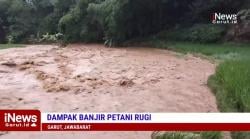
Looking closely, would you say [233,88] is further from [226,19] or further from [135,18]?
[135,18]

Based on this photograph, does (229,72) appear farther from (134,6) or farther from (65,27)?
(65,27)

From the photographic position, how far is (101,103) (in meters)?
7.18

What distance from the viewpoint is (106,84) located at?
8859 mm

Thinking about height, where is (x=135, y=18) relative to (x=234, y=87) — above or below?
above

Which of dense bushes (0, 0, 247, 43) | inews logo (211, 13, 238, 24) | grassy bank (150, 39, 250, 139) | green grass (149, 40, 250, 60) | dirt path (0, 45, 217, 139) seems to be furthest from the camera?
dense bushes (0, 0, 247, 43)

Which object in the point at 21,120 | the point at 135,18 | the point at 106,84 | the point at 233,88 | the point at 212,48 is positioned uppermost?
the point at 135,18

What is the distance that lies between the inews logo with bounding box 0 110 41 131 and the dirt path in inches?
34.3

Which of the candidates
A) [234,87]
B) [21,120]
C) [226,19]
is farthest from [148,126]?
[226,19]

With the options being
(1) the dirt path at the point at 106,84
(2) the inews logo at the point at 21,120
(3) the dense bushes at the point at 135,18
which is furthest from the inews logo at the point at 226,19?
(2) the inews logo at the point at 21,120

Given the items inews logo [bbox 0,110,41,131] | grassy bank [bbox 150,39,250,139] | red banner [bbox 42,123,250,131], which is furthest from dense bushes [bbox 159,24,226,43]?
inews logo [bbox 0,110,41,131]

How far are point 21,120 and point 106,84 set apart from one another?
15.1 feet

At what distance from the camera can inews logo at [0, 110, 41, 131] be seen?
14.2 feet

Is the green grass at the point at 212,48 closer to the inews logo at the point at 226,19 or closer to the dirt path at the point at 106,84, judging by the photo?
the dirt path at the point at 106,84

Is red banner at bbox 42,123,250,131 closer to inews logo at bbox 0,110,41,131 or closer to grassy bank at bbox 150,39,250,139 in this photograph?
inews logo at bbox 0,110,41,131
